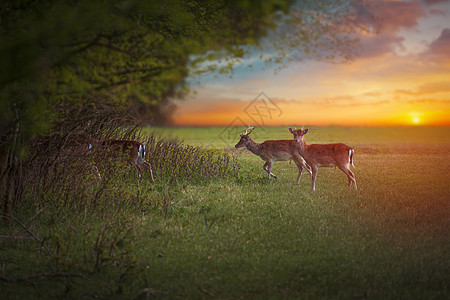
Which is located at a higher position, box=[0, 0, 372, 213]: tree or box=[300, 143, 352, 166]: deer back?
box=[0, 0, 372, 213]: tree

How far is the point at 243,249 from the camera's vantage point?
630cm

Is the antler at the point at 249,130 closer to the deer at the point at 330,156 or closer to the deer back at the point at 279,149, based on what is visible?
the deer back at the point at 279,149

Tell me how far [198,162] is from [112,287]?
857cm

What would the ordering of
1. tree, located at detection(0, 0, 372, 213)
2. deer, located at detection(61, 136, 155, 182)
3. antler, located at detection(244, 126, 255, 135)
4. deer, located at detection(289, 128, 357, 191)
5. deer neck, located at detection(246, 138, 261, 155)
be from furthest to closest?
antler, located at detection(244, 126, 255, 135), deer neck, located at detection(246, 138, 261, 155), deer, located at detection(289, 128, 357, 191), deer, located at detection(61, 136, 155, 182), tree, located at detection(0, 0, 372, 213)

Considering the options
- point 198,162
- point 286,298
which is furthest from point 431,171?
point 286,298

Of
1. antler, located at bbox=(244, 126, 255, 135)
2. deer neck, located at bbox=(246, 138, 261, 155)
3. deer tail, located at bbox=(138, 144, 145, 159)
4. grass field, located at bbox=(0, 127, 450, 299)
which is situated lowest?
grass field, located at bbox=(0, 127, 450, 299)

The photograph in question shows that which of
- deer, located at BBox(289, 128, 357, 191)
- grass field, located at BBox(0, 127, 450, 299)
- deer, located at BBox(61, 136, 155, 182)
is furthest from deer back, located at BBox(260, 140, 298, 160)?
deer, located at BBox(61, 136, 155, 182)

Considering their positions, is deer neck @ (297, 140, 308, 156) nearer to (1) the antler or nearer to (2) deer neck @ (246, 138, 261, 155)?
(2) deer neck @ (246, 138, 261, 155)

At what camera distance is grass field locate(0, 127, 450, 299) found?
16.4 ft

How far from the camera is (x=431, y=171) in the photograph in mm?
15133

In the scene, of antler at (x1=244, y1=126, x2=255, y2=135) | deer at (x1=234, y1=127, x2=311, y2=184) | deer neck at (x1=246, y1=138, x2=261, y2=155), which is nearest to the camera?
deer at (x1=234, y1=127, x2=311, y2=184)

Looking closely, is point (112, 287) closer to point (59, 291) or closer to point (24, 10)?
point (59, 291)

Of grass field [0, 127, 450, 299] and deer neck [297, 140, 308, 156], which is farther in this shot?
deer neck [297, 140, 308, 156]

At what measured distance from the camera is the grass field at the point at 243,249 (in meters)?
5.01
